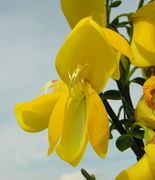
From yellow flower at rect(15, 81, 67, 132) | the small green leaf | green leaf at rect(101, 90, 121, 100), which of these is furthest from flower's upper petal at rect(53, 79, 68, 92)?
the small green leaf

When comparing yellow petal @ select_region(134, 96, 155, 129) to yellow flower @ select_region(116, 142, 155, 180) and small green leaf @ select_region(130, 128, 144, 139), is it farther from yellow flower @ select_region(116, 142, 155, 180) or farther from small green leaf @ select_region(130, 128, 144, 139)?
yellow flower @ select_region(116, 142, 155, 180)

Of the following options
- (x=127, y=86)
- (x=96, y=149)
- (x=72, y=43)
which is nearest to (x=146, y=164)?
(x=96, y=149)

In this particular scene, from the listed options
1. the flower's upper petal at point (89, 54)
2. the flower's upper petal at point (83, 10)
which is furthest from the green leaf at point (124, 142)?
the flower's upper petal at point (83, 10)

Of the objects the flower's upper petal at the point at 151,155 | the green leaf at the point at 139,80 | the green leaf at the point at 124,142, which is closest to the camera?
the flower's upper petal at the point at 151,155

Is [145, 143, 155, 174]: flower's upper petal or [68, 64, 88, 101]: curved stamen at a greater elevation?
[68, 64, 88, 101]: curved stamen

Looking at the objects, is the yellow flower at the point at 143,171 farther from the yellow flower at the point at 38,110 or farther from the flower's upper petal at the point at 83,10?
the flower's upper petal at the point at 83,10

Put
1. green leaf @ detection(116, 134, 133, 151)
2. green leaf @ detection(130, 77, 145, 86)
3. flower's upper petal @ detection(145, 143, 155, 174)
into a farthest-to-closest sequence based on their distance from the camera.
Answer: green leaf @ detection(130, 77, 145, 86), green leaf @ detection(116, 134, 133, 151), flower's upper petal @ detection(145, 143, 155, 174)

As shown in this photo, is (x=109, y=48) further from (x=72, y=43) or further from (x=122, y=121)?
(x=122, y=121)
